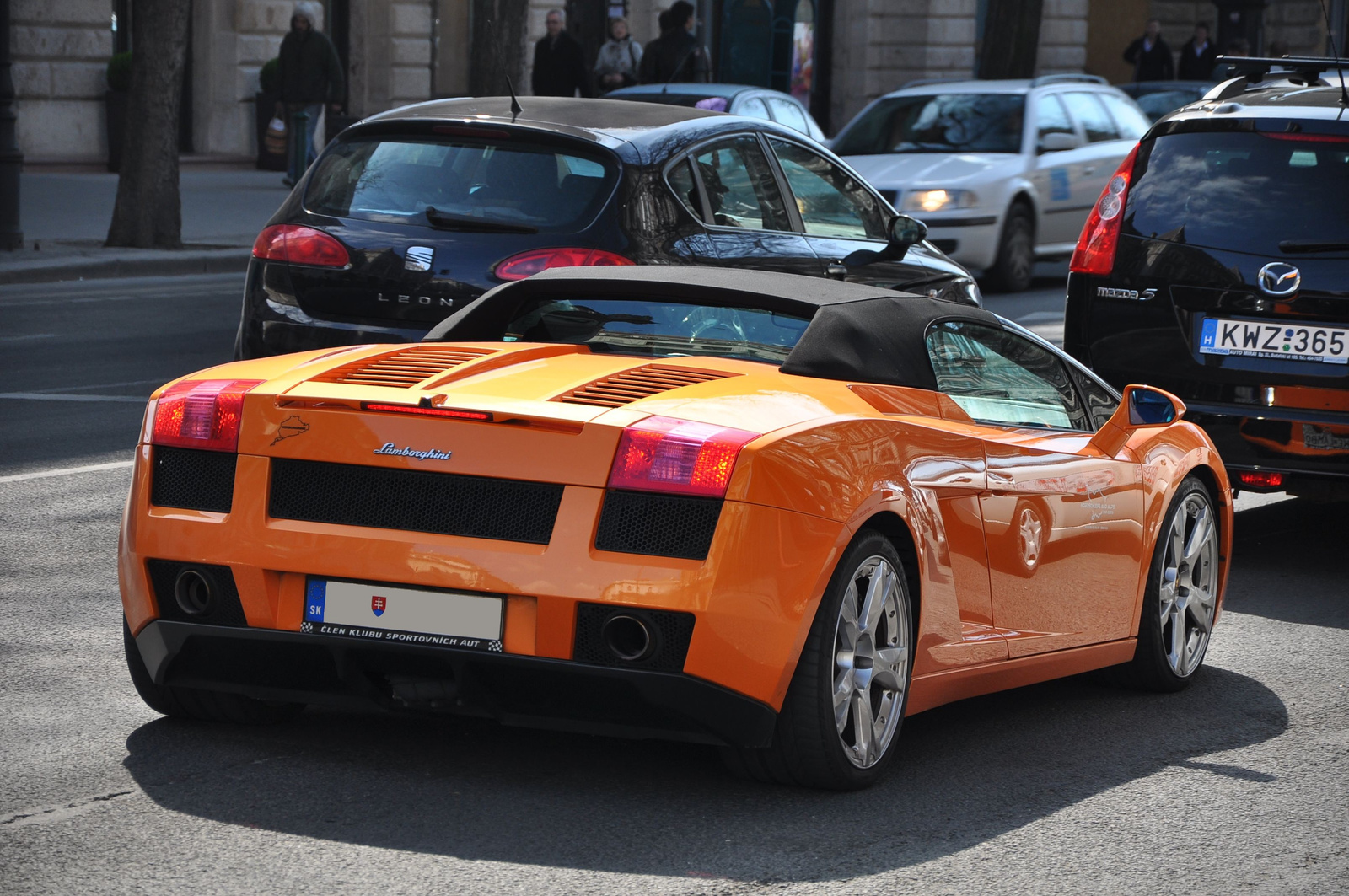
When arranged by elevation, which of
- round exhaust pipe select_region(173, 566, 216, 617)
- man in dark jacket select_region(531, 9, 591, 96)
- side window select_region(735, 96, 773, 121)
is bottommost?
round exhaust pipe select_region(173, 566, 216, 617)

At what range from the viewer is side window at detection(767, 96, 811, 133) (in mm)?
19438

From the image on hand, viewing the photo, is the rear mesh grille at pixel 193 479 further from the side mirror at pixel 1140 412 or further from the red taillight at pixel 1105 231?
the red taillight at pixel 1105 231

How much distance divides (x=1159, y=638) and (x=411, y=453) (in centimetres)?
248

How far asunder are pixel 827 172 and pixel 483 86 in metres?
11.7

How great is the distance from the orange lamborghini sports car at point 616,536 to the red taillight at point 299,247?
3.03 meters

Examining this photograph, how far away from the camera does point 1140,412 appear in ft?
20.0

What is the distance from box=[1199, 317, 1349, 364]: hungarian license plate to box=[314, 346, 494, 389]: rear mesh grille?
11.9 feet

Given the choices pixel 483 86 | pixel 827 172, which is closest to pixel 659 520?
pixel 827 172

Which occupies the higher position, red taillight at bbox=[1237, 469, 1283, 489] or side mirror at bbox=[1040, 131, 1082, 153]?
side mirror at bbox=[1040, 131, 1082, 153]

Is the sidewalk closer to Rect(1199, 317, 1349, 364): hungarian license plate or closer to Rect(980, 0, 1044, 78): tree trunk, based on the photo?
Rect(980, 0, 1044, 78): tree trunk

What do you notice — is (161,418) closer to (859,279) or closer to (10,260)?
(859,279)

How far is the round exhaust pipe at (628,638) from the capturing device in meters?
4.37

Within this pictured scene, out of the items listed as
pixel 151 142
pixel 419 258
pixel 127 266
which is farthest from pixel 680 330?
pixel 151 142

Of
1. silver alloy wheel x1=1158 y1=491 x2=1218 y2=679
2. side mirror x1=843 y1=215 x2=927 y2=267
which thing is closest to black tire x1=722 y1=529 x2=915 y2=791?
silver alloy wheel x1=1158 y1=491 x2=1218 y2=679
